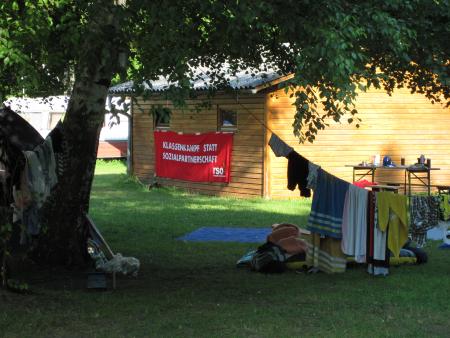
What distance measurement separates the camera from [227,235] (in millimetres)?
12594

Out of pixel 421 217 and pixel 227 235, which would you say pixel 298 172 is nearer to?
pixel 421 217

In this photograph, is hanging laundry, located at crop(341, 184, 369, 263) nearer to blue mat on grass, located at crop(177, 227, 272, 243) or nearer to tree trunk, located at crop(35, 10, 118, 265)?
blue mat on grass, located at crop(177, 227, 272, 243)

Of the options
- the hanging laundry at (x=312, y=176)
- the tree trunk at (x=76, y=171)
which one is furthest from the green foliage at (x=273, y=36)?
the hanging laundry at (x=312, y=176)

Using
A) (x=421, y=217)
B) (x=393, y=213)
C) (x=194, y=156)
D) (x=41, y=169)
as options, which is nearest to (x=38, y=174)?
(x=41, y=169)

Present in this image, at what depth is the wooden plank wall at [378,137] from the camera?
Answer: 722 inches

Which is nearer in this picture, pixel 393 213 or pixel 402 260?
pixel 393 213

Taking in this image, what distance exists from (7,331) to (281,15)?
367cm

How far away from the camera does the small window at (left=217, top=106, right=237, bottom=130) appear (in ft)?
63.1

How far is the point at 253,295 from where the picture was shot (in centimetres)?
804

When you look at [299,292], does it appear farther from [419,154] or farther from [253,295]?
[419,154]

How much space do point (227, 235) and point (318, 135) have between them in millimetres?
6852

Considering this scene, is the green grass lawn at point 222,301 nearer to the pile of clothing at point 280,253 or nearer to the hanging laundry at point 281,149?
the pile of clothing at point 280,253

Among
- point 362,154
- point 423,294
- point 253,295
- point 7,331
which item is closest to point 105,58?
point 7,331

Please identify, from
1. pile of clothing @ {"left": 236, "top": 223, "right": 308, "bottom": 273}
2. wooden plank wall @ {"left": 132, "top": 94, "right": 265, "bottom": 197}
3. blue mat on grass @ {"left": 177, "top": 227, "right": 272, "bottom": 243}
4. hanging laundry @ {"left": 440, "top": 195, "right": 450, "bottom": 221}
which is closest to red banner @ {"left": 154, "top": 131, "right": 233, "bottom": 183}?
wooden plank wall @ {"left": 132, "top": 94, "right": 265, "bottom": 197}
